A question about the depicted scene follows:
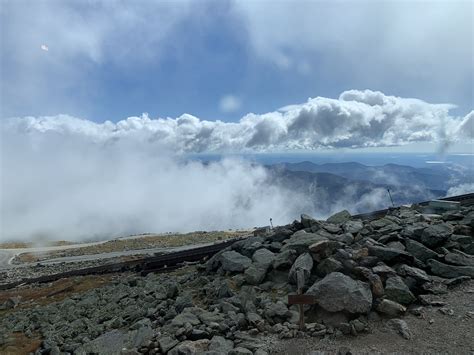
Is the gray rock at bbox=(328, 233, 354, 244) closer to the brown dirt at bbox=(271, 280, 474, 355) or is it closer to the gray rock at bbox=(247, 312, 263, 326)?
the brown dirt at bbox=(271, 280, 474, 355)

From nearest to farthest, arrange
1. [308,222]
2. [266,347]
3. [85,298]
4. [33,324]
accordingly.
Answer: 1. [266,347]
2. [33,324]
3. [308,222]
4. [85,298]

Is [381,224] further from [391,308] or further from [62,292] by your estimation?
[62,292]

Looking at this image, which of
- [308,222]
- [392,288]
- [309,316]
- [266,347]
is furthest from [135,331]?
[308,222]

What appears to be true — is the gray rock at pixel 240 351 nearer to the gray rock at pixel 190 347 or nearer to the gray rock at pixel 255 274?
the gray rock at pixel 190 347

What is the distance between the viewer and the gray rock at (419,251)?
12875 millimetres

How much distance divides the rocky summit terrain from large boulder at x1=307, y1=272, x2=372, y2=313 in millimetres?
30

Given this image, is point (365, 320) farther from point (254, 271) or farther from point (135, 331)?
point (135, 331)

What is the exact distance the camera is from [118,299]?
15.9m

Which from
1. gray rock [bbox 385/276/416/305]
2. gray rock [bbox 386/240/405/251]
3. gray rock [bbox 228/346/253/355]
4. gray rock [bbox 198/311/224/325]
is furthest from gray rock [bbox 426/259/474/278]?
gray rock [bbox 198/311/224/325]

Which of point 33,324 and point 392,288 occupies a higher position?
point 392,288

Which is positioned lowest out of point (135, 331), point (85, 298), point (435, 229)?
point (85, 298)

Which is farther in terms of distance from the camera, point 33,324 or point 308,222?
point 308,222

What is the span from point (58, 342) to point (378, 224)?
565 inches

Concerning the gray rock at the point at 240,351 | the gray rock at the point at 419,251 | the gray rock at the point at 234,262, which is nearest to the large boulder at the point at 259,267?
the gray rock at the point at 234,262
